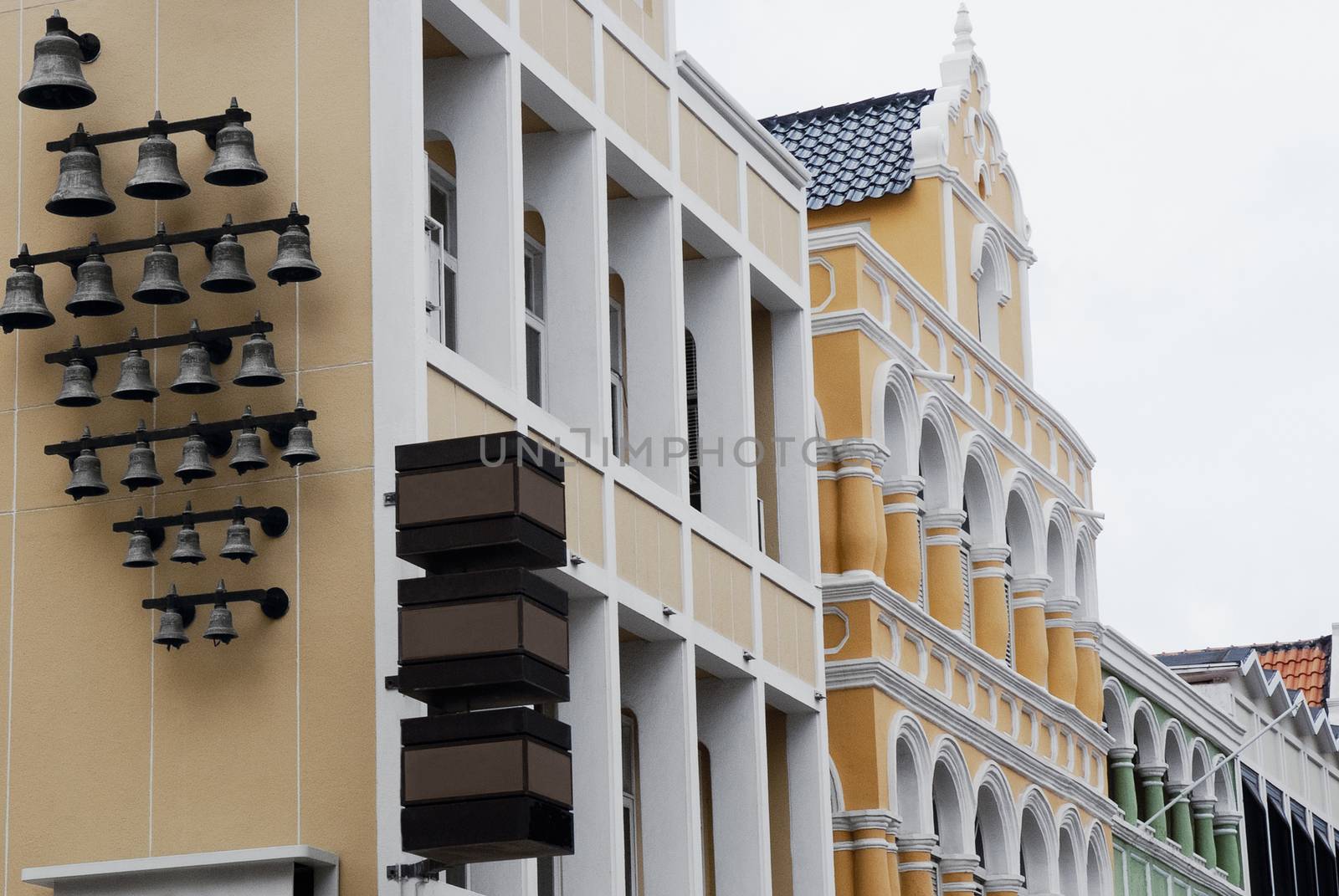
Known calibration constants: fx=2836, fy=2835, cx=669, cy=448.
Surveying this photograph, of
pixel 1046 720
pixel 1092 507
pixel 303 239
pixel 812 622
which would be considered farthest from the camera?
pixel 1092 507

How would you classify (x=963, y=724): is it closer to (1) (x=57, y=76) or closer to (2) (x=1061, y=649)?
(2) (x=1061, y=649)

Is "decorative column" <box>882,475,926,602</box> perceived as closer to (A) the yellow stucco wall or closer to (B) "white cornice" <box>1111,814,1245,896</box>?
(B) "white cornice" <box>1111,814,1245,896</box>

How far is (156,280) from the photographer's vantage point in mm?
17047

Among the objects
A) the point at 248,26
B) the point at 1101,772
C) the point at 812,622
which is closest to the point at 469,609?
the point at 248,26

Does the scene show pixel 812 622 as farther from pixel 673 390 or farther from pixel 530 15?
pixel 530 15

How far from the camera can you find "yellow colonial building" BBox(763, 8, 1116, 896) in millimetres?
25625

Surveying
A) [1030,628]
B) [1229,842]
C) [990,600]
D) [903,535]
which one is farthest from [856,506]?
[1229,842]

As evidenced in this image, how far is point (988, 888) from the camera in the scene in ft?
92.5

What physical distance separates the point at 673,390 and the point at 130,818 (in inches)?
236

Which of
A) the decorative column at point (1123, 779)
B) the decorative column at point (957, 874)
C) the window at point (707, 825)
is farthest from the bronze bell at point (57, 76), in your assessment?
the decorative column at point (1123, 779)

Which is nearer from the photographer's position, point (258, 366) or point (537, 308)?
point (258, 366)

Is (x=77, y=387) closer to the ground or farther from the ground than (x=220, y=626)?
farther from the ground

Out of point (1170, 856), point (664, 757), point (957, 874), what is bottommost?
point (957, 874)

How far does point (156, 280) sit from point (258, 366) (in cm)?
91
